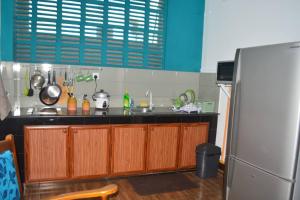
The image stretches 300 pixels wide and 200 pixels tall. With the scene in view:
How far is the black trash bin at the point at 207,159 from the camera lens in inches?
123

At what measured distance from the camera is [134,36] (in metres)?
3.55

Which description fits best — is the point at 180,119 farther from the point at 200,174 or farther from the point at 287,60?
the point at 287,60

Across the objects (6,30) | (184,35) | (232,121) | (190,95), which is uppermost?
(184,35)

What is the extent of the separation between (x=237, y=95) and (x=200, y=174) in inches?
56.6

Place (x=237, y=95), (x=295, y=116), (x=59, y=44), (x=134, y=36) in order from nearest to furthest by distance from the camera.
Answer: (x=295, y=116), (x=237, y=95), (x=59, y=44), (x=134, y=36)

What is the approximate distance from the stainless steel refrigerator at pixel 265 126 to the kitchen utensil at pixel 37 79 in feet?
7.35

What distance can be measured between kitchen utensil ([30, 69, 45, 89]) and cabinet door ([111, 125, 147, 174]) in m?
1.07

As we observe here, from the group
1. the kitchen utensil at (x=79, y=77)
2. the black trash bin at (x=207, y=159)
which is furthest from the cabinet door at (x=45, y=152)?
the black trash bin at (x=207, y=159)

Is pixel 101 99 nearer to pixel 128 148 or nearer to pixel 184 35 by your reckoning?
pixel 128 148

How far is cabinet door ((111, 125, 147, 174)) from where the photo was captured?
2.92m

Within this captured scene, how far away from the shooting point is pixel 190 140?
3.27 m

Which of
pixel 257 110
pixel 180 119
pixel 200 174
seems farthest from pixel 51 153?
pixel 257 110

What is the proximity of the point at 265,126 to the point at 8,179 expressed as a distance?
177 centimetres

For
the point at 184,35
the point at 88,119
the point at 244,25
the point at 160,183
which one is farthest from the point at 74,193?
the point at 184,35
